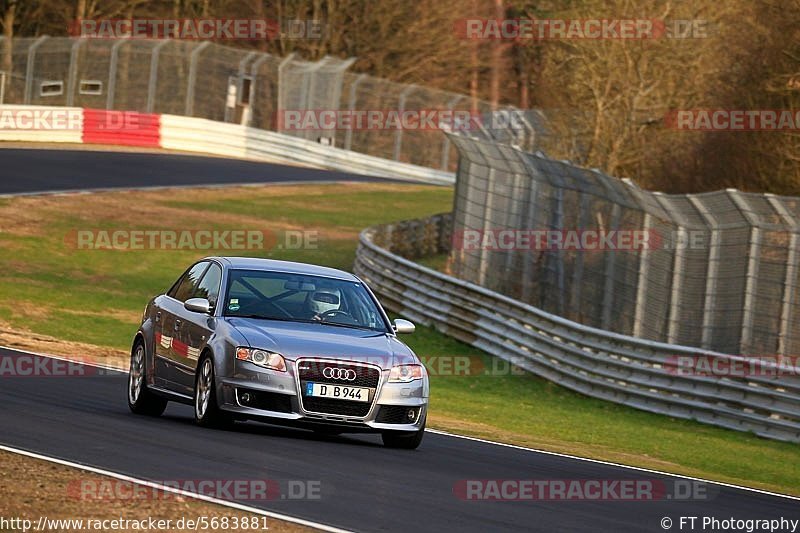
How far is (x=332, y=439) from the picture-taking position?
12562 millimetres

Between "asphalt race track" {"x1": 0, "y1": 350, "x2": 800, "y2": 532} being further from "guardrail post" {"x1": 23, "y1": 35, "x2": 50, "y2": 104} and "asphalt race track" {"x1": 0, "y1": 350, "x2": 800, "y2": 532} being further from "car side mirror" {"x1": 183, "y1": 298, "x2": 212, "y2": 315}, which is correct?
"guardrail post" {"x1": 23, "y1": 35, "x2": 50, "y2": 104}

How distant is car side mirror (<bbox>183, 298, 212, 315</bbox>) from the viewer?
39.7 feet

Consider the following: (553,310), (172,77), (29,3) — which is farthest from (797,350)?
(29,3)

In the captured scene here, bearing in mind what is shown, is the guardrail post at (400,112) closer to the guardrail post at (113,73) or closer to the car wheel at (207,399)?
the guardrail post at (113,73)

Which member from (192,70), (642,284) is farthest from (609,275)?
(192,70)

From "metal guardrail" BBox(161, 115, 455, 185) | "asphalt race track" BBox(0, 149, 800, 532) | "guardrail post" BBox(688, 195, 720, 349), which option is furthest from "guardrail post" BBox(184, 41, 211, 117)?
"asphalt race track" BBox(0, 149, 800, 532)

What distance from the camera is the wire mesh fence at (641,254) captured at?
61.9 feet

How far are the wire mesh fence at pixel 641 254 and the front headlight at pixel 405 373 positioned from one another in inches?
291

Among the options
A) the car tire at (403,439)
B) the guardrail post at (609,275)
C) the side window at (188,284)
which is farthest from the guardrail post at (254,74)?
the car tire at (403,439)

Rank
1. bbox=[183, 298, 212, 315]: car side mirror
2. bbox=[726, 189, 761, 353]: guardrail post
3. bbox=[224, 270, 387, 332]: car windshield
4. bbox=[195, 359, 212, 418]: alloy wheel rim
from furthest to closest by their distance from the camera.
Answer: bbox=[726, 189, 761, 353]: guardrail post
bbox=[224, 270, 387, 332]: car windshield
bbox=[183, 298, 212, 315]: car side mirror
bbox=[195, 359, 212, 418]: alloy wheel rim

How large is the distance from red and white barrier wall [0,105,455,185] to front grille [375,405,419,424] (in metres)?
34.6

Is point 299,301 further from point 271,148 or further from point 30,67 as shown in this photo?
point 30,67

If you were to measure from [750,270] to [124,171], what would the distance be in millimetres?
25151

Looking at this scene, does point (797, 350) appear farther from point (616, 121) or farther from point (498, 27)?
point (498, 27)
